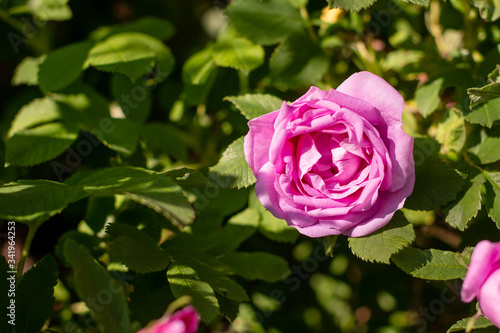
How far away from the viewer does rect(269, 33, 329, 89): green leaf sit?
3.92ft

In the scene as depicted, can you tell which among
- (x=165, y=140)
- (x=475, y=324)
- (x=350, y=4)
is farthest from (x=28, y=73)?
(x=475, y=324)

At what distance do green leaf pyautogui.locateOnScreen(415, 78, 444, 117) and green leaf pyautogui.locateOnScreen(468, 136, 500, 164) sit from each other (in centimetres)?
15

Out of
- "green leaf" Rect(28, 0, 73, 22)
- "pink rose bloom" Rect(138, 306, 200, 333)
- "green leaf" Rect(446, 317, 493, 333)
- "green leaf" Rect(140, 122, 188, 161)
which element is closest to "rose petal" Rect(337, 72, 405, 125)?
"green leaf" Rect(446, 317, 493, 333)

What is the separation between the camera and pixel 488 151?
101cm

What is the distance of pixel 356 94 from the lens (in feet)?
2.77

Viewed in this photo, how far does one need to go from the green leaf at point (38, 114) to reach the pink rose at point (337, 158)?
71 centimetres

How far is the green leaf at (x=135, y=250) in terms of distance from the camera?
3.10 ft

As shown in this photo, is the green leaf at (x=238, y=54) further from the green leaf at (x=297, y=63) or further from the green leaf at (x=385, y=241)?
the green leaf at (x=385, y=241)

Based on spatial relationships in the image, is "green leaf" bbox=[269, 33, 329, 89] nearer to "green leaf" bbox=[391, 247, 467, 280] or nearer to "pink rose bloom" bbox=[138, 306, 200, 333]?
"green leaf" bbox=[391, 247, 467, 280]

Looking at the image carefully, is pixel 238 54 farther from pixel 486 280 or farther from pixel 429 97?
pixel 486 280

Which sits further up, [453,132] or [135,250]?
[453,132]

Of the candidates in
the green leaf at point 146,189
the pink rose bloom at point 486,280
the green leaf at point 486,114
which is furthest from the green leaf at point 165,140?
the pink rose bloom at point 486,280

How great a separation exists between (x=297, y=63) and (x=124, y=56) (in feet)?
1.43

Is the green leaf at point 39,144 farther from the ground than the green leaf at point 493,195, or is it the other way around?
the green leaf at point 493,195
